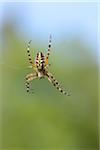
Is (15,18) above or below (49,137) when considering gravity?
above

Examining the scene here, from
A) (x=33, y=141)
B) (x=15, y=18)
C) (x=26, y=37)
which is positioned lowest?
(x=33, y=141)

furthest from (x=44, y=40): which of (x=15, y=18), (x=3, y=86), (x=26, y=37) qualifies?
(x=15, y=18)

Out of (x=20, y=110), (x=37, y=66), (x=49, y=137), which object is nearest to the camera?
(x=37, y=66)

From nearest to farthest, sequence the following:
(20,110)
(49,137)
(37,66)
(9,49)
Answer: (37,66)
(49,137)
(20,110)
(9,49)

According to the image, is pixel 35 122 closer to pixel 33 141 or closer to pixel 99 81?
pixel 33 141

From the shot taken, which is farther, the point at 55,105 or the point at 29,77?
the point at 55,105

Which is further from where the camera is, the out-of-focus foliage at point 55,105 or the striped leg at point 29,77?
the out-of-focus foliage at point 55,105

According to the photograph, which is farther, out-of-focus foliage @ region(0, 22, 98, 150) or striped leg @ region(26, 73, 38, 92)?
out-of-focus foliage @ region(0, 22, 98, 150)

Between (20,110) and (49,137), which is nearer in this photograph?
(49,137)
